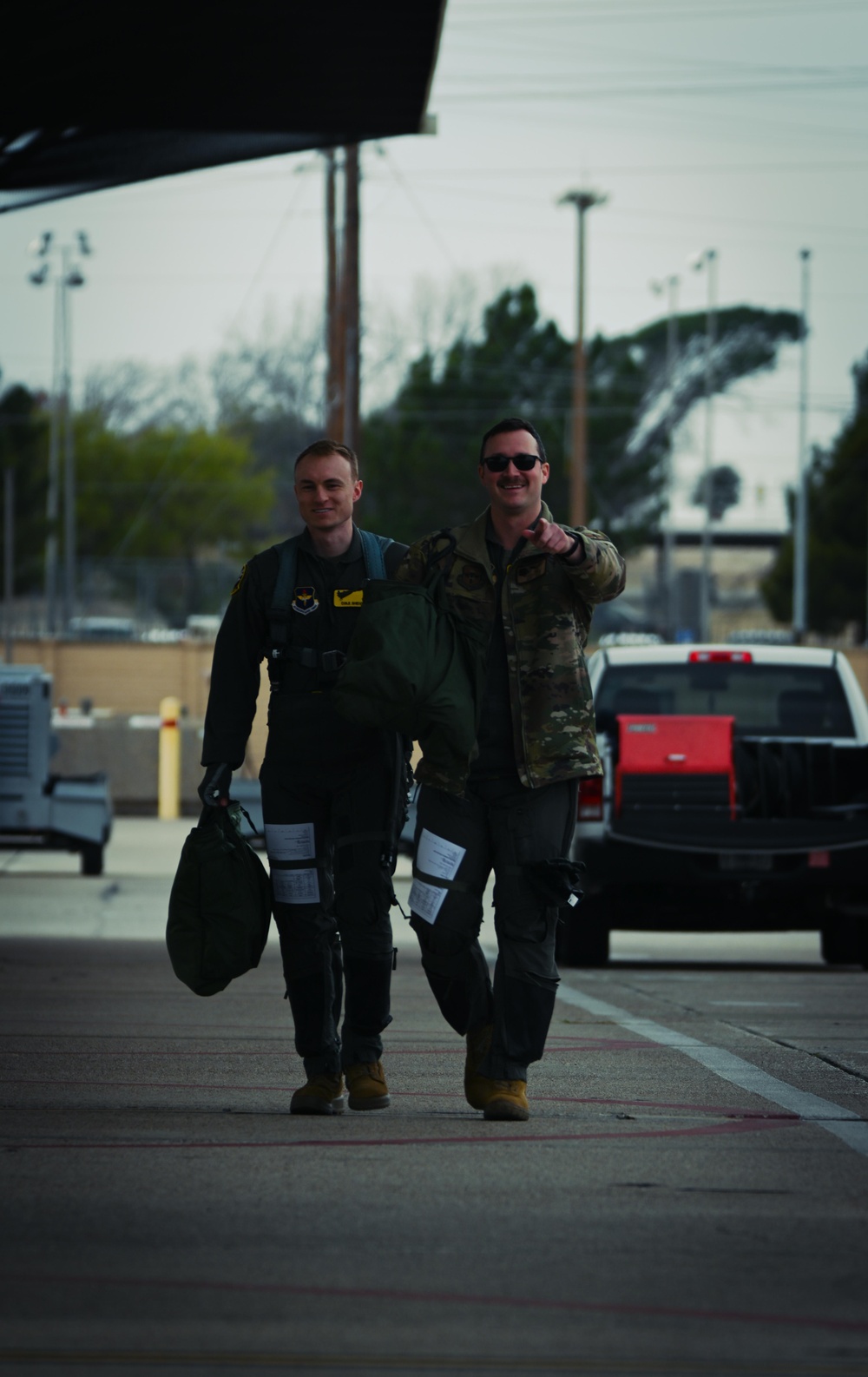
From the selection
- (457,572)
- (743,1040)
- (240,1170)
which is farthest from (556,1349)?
(743,1040)

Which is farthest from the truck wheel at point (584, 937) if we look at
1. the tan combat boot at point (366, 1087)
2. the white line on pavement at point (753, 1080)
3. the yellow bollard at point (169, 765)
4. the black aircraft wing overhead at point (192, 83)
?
the yellow bollard at point (169, 765)

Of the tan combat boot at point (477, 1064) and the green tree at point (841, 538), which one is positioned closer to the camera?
the tan combat boot at point (477, 1064)

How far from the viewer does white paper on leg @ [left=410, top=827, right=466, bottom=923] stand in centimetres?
607

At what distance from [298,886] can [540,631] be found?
0.97m

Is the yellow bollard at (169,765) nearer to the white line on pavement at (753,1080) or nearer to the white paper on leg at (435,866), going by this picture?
the white line on pavement at (753,1080)

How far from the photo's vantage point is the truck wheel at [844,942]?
39.4ft

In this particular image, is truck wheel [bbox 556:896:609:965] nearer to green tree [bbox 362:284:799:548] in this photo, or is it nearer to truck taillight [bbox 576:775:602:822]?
truck taillight [bbox 576:775:602:822]

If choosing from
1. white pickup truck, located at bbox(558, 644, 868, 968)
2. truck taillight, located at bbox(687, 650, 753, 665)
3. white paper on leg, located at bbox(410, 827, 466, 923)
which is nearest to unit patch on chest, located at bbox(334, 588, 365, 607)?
white paper on leg, located at bbox(410, 827, 466, 923)

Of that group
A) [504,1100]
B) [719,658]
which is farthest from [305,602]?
[719,658]

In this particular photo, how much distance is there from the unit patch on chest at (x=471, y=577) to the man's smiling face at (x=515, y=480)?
0.17 metres

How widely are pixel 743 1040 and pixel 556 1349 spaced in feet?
14.7

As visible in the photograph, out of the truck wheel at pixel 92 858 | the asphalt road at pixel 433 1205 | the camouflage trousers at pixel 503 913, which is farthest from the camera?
the truck wheel at pixel 92 858

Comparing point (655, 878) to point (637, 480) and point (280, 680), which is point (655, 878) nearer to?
point (280, 680)

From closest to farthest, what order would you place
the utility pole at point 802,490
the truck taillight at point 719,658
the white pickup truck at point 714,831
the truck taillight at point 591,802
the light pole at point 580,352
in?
1. the white pickup truck at point 714,831
2. the truck taillight at point 591,802
3. the truck taillight at point 719,658
4. the light pole at point 580,352
5. the utility pole at point 802,490
